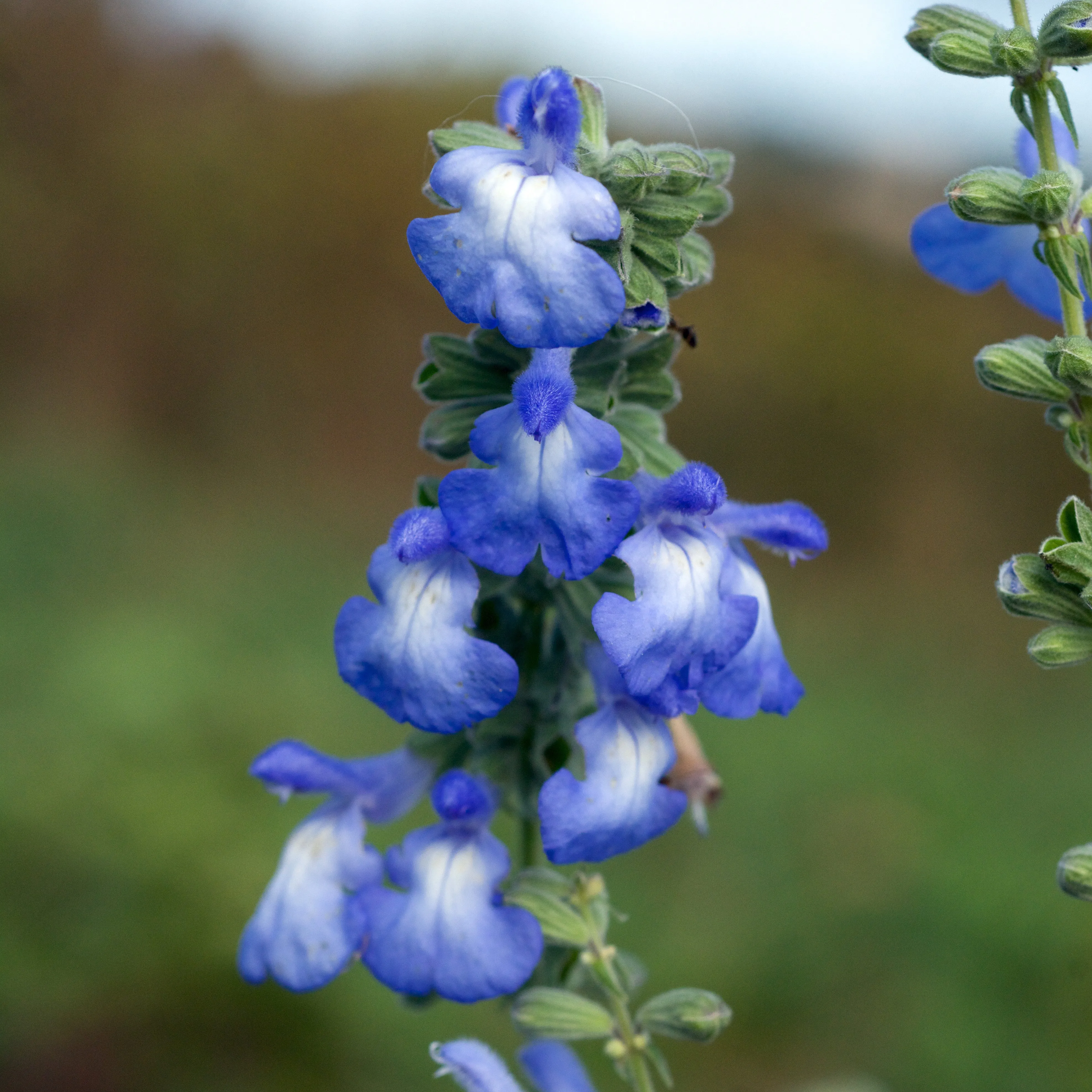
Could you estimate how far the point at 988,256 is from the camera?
121 cm

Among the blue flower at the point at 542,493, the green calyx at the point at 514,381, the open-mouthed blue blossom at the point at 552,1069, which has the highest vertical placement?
the green calyx at the point at 514,381

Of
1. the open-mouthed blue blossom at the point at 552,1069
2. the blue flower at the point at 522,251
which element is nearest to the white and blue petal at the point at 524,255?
the blue flower at the point at 522,251

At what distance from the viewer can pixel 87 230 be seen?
1041cm

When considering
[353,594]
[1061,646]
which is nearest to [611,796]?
[1061,646]

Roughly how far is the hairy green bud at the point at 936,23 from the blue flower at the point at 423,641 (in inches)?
21.9

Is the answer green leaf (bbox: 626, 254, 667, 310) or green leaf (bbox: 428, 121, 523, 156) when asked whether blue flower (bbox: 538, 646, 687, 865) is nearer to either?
green leaf (bbox: 626, 254, 667, 310)

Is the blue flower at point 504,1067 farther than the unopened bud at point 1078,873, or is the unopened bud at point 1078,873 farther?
the blue flower at point 504,1067

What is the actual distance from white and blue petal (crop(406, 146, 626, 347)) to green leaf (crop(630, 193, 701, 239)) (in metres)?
0.05

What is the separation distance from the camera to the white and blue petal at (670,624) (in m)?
0.95

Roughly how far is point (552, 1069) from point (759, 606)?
1.83ft

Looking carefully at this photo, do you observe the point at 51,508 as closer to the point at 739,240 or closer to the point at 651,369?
the point at 739,240

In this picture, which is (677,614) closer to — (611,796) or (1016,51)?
(611,796)

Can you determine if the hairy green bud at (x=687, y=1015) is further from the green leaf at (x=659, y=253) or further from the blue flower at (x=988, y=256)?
the blue flower at (x=988, y=256)

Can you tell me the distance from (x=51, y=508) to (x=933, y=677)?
552 centimetres
